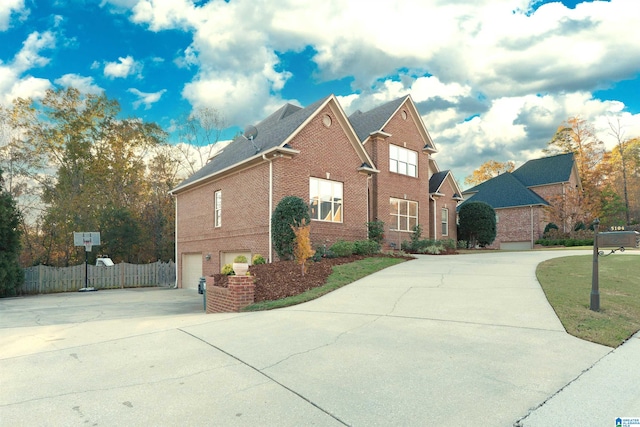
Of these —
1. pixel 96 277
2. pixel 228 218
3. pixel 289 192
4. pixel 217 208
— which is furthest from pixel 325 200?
pixel 96 277

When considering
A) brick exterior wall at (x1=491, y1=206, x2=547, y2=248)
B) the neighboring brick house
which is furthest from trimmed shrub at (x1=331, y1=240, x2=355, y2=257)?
the neighboring brick house

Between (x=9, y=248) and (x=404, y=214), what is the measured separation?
19.9 metres

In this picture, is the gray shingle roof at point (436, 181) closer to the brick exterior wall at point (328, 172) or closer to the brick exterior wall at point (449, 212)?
the brick exterior wall at point (449, 212)

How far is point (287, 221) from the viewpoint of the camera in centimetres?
1424

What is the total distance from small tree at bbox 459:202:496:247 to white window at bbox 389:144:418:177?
19.5 ft

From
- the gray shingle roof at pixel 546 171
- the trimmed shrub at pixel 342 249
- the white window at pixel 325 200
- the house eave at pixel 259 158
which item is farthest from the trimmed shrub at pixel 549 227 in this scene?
the house eave at pixel 259 158

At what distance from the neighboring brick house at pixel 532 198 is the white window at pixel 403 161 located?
1458 centimetres

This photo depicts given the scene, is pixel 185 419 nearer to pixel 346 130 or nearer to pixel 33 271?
pixel 346 130

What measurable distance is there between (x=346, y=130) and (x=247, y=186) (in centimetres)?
511

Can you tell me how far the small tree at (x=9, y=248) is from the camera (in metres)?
19.0

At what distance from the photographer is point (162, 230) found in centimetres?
3141

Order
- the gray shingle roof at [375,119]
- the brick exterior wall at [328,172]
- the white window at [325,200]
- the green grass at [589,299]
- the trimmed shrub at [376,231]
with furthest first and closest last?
the gray shingle roof at [375,119] → the trimmed shrub at [376,231] → the white window at [325,200] → the brick exterior wall at [328,172] → the green grass at [589,299]

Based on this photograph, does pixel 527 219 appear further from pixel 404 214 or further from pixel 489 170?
pixel 489 170

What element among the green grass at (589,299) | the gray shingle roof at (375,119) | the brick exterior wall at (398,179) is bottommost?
the green grass at (589,299)
